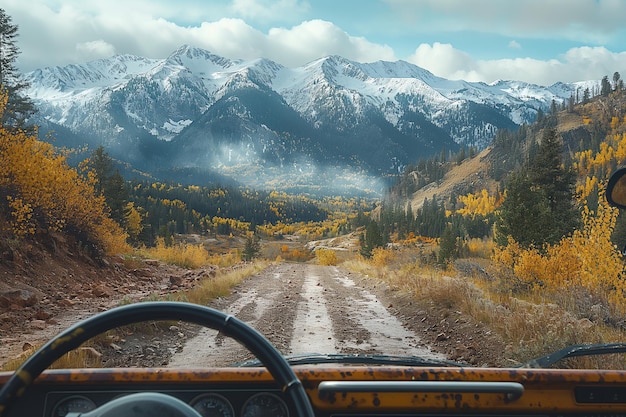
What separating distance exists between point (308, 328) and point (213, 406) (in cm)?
826

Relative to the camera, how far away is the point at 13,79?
40219 millimetres

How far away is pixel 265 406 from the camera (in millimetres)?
1939

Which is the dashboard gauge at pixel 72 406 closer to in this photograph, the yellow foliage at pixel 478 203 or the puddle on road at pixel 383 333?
the puddle on road at pixel 383 333

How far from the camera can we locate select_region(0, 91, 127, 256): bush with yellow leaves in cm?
1447

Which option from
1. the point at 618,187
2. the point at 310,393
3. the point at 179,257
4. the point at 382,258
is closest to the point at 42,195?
the point at 179,257

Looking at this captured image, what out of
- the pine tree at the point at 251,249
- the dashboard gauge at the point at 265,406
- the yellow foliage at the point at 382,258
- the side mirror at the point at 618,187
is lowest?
the pine tree at the point at 251,249

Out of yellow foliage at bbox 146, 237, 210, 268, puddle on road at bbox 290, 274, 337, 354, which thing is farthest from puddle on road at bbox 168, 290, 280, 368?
yellow foliage at bbox 146, 237, 210, 268

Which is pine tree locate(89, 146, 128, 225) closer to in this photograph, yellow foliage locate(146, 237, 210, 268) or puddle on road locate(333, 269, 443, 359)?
yellow foliage locate(146, 237, 210, 268)

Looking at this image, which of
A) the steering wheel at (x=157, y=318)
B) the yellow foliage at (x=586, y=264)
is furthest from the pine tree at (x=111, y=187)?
the steering wheel at (x=157, y=318)

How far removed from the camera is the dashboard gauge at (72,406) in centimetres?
190

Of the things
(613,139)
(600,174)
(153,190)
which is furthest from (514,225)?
(613,139)

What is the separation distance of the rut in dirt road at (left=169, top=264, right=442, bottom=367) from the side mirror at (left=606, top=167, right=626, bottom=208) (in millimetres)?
5365

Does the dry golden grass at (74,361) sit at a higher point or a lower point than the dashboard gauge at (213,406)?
lower

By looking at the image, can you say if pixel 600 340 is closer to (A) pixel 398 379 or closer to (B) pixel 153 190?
(A) pixel 398 379
